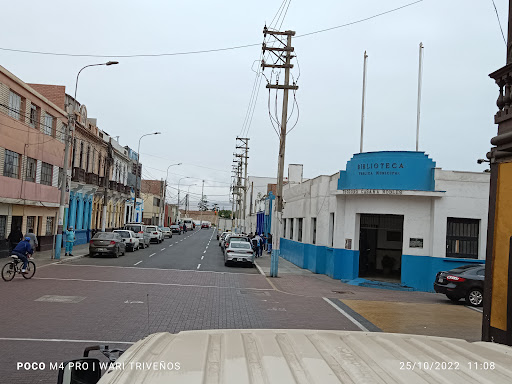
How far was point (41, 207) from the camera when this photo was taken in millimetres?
31078

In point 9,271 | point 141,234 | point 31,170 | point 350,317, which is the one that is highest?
point 31,170

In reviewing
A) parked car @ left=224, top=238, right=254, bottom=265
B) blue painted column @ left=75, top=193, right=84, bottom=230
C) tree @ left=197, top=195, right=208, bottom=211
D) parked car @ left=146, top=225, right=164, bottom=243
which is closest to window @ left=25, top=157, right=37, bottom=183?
blue painted column @ left=75, top=193, right=84, bottom=230

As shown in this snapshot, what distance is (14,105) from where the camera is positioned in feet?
85.6

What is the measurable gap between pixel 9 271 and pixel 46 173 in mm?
14894

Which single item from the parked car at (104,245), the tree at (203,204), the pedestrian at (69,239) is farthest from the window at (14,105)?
the tree at (203,204)

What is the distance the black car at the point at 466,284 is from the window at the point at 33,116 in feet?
75.8

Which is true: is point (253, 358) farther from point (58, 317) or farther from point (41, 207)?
point (41, 207)

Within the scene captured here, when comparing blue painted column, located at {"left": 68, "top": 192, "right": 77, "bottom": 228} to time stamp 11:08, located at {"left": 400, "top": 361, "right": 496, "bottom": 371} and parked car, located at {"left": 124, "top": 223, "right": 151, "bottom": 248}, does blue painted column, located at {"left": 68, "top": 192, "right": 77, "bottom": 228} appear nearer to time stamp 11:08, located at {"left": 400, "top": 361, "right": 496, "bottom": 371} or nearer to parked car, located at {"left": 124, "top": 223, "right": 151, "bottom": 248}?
parked car, located at {"left": 124, "top": 223, "right": 151, "bottom": 248}

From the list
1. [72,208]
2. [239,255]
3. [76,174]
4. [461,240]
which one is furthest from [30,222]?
[461,240]

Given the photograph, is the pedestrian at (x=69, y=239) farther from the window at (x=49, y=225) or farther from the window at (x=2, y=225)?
the window at (x=49, y=225)

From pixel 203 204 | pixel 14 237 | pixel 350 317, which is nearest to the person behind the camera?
pixel 350 317

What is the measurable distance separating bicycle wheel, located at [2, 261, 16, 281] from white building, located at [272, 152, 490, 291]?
13670 millimetres

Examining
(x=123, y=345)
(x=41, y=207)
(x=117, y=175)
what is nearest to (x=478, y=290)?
(x=123, y=345)

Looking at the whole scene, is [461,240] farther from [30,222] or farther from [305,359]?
[30,222]
